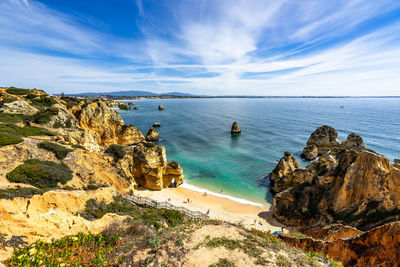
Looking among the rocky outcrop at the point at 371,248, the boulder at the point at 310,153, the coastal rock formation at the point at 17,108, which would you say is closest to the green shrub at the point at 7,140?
the coastal rock formation at the point at 17,108

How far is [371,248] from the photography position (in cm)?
864

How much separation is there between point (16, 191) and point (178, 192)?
1980 centimetres

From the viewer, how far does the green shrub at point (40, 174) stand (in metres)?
11.6

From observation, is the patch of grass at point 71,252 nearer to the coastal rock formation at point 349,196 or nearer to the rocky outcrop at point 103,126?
the coastal rock formation at point 349,196

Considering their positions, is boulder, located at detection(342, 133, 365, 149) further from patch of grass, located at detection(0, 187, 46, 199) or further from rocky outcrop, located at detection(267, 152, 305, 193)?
patch of grass, located at detection(0, 187, 46, 199)

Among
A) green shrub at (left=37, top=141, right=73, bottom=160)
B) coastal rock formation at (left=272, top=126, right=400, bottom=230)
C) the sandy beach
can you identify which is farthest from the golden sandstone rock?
coastal rock formation at (left=272, top=126, right=400, bottom=230)

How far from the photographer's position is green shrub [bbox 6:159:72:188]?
1156cm

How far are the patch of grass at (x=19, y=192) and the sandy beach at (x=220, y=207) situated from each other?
1515cm

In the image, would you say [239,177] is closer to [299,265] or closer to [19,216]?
[299,265]

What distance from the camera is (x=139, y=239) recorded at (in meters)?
8.59

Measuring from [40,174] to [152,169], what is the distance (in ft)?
48.8

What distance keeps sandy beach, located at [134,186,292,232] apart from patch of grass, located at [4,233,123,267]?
48.4 ft

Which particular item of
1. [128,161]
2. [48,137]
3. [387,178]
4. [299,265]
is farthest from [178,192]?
[387,178]

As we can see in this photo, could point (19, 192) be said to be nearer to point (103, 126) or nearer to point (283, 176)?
point (283, 176)
